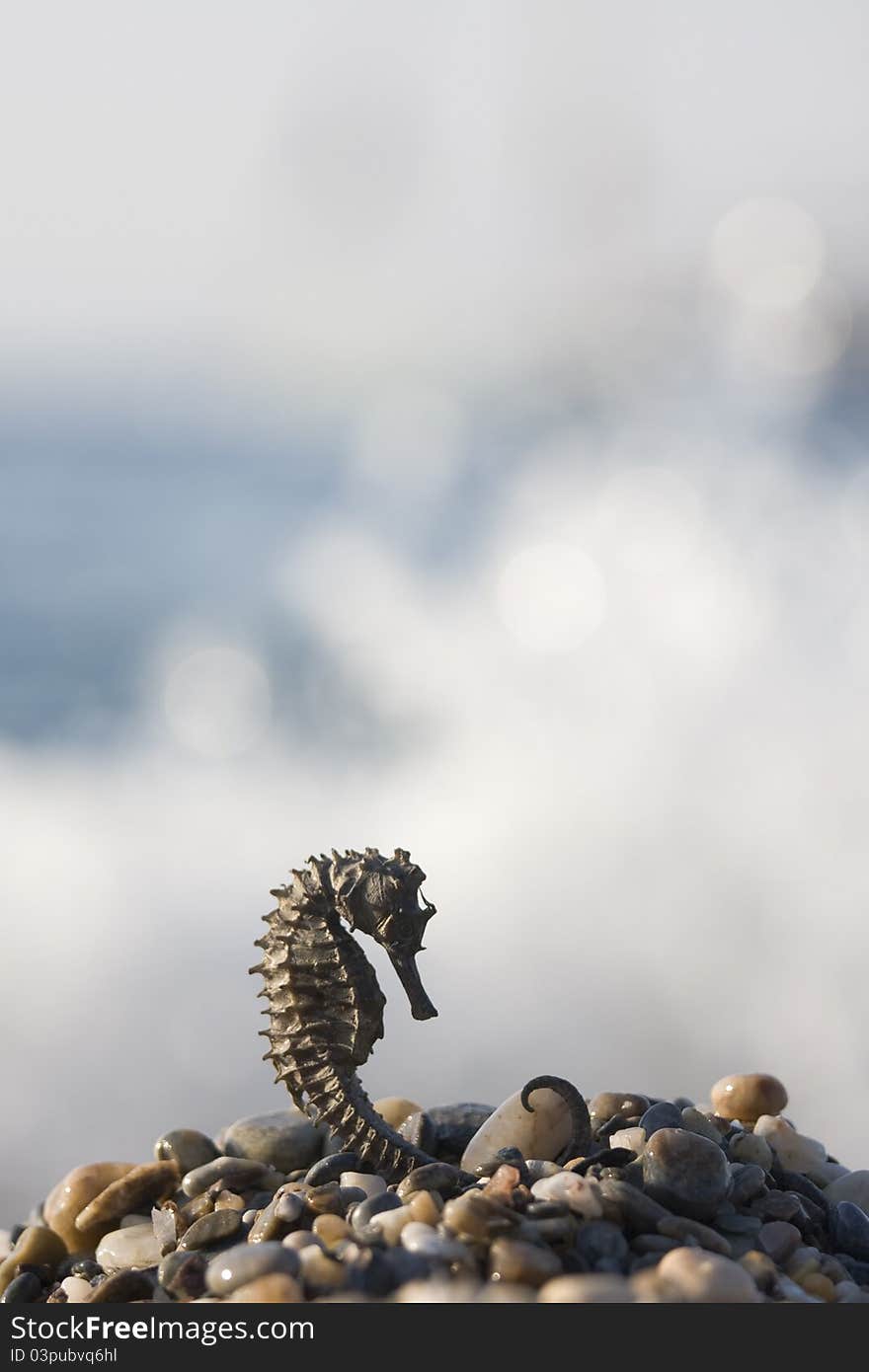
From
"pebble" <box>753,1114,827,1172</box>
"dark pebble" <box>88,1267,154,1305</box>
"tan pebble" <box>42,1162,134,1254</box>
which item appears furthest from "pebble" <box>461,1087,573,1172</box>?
"tan pebble" <box>42,1162,134,1254</box>

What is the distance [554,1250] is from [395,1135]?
6.25ft

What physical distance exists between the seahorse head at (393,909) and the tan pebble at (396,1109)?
1.62 m

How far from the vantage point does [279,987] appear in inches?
285

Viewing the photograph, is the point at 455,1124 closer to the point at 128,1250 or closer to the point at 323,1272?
the point at 128,1250

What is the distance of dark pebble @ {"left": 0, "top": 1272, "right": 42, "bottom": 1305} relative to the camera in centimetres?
704

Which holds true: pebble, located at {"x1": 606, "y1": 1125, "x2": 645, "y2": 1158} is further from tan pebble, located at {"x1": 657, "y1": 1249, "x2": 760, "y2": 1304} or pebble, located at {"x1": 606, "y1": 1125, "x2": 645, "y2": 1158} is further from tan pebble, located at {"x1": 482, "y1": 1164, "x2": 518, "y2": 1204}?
tan pebble, located at {"x1": 657, "y1": 1249, "x2": 760, "y2": 1304}

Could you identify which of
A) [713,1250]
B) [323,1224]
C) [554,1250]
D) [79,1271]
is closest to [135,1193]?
[79,1271]

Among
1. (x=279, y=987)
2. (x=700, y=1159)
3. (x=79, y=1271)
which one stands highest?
(x=279, y=987)

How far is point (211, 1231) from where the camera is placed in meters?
6.68

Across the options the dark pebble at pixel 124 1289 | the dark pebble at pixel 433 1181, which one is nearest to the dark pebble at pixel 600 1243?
the dark pebble at pixel 433 1181

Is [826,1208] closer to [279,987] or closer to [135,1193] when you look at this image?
[279,987]
